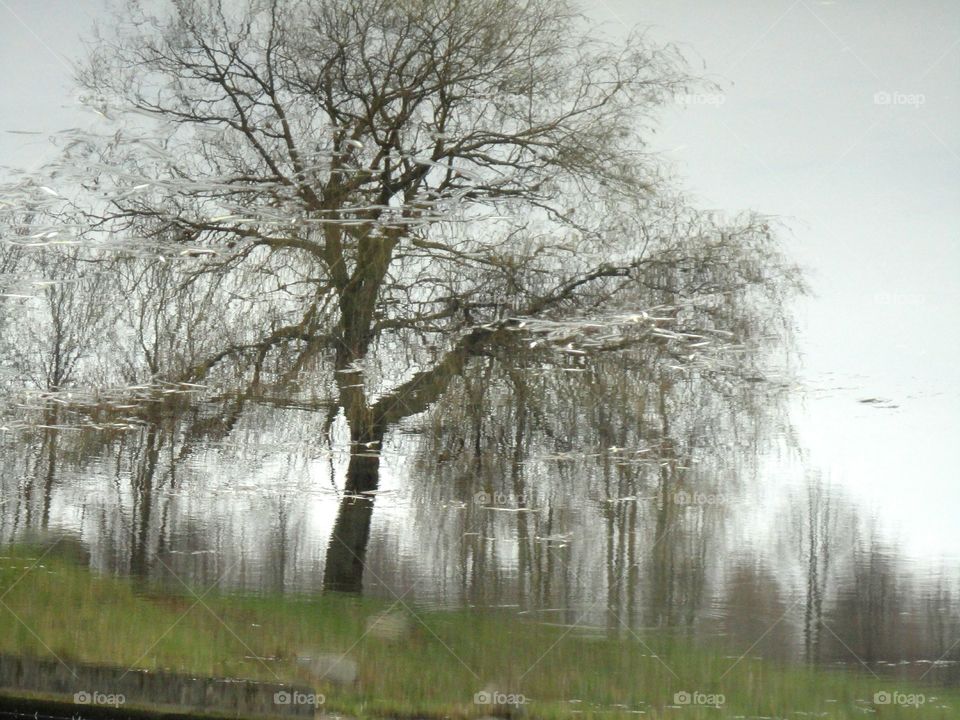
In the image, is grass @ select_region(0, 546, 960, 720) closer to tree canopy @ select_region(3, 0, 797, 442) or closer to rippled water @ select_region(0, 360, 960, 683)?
rippled water @ select_region(0, 360, 960, 683)

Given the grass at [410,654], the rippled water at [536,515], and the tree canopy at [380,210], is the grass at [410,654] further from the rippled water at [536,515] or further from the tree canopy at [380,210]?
the tree canopy at [380,210]

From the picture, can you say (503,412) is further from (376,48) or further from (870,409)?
(376,48)

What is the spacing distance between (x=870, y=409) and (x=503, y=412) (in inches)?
34.5

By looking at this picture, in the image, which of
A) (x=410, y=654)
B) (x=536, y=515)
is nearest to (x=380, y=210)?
(x=536, y=515)

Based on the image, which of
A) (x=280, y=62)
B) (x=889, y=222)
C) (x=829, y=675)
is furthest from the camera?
(x=280, y=62)

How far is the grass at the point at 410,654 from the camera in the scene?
192 centimetres

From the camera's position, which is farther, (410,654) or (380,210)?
(380,210)

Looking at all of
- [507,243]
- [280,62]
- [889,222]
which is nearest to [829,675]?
[889,222]

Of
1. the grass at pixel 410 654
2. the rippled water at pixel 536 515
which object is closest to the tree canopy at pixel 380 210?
the rippled water at pixel 536 515

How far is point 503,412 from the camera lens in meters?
2.06

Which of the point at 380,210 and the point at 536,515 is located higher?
the point at 380,210

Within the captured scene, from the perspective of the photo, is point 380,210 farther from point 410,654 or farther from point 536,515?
point 410,654

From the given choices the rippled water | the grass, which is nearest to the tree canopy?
the rippled water

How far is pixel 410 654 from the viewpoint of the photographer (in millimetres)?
2035
